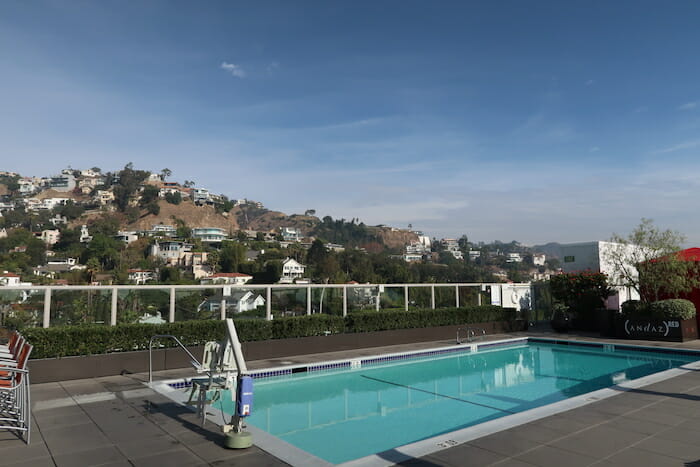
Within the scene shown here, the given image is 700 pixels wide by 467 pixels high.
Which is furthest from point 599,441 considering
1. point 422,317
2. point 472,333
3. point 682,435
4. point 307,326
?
point 472,333

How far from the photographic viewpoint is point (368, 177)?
31.8 metres

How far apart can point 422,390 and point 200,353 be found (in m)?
4.54

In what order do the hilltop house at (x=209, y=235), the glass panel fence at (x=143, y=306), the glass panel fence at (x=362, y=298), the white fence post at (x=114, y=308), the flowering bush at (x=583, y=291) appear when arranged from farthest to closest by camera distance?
the hilltop house at (x=209, y=235)
the flowering bush at (x=583, y=291)
the glass panel fence at (x=362, y=298)
the glass panel fence at (x=143, y=306)
the white fence post at (x=114, y=308)

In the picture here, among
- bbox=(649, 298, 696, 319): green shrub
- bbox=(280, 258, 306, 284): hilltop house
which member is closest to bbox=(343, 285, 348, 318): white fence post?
bbox=(649, 298, 696, 319): green shrub

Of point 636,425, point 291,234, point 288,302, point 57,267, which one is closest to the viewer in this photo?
point 636,425

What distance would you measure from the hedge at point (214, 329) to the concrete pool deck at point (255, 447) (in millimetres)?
1295

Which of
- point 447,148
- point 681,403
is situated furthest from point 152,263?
point 681,403

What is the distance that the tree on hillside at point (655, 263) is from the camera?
1307 centimetres

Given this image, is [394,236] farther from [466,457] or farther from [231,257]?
[466,457]

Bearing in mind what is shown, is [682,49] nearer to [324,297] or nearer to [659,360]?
[659,360]

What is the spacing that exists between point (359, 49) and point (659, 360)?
46.1 ft

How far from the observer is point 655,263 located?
13.4 metres

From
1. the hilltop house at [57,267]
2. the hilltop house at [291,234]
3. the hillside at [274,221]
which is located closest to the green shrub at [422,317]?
the hilltop house at [57,267]

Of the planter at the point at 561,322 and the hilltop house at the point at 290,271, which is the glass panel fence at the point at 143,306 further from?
the hilltop house at the point at 290,271
